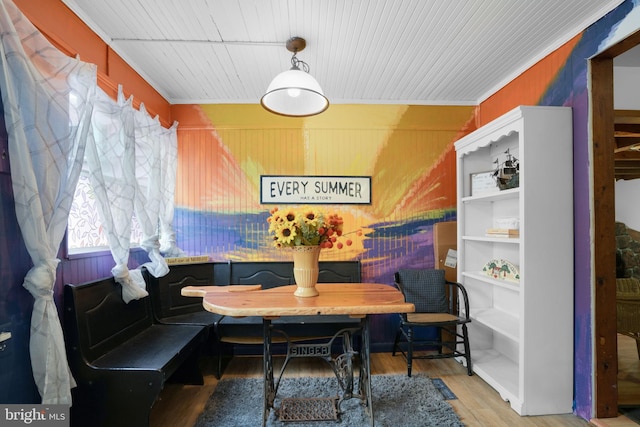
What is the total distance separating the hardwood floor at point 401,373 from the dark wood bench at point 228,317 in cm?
24

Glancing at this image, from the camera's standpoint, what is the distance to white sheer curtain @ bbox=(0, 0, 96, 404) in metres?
1.58

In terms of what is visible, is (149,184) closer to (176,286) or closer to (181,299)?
(176,286)

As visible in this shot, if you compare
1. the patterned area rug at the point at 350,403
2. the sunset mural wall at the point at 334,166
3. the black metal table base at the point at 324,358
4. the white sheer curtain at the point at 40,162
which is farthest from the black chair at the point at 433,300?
the white sheer curtain at the point at 40,162

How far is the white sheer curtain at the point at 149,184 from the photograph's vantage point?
2.79 m

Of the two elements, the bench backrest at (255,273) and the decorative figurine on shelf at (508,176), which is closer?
the decorative figurine on shelf at (508,176)

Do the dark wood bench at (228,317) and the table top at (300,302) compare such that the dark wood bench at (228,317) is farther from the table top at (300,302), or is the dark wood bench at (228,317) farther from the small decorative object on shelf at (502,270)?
the small decorative object on shelf at (502,270)

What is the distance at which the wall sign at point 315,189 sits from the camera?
11.7ft

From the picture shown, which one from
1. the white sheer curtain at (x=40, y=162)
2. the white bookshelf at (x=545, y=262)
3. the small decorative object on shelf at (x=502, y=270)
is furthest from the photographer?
the small decorative object on shelf at (x=502, y=270)

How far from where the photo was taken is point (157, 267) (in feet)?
9.36

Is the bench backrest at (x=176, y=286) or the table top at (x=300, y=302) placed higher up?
the table top at (x=300, y=302)

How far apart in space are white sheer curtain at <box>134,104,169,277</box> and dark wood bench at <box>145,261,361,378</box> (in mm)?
207

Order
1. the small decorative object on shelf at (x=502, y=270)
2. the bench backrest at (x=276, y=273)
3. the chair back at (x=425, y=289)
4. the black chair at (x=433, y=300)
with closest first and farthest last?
the small decorative object on shelf at (x=502, y=270) < the black chair at (x=433, y=300) < the chair back at (x=425, y=289) < the bench backrest at (x=276, y=273)

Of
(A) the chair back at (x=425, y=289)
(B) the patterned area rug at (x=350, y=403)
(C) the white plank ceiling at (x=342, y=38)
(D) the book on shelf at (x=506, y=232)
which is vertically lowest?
(B) the patterned area rug at (x=350, y=403)

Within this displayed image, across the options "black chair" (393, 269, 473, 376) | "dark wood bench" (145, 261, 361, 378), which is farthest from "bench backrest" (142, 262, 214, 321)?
"black chair" (393, 269, 473, 376)
